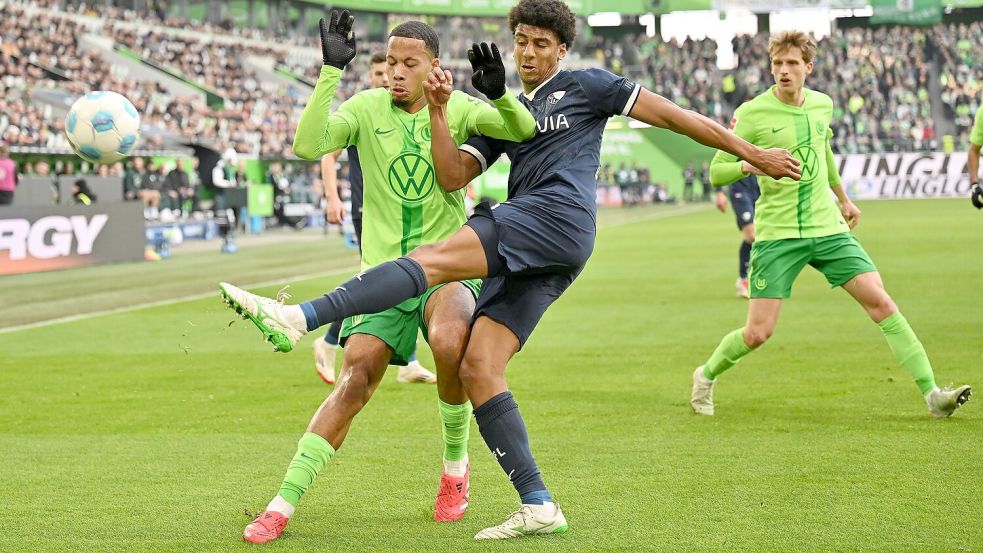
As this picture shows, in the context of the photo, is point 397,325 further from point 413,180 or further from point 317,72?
point 317,72

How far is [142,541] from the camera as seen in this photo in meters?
4.66

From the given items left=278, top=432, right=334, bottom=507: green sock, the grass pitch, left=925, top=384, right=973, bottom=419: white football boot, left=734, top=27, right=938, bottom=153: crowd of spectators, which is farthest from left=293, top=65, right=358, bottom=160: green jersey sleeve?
left=734, top=27, right=938, bottom=153: crowd of spectators

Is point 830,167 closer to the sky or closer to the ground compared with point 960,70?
closer to the ground

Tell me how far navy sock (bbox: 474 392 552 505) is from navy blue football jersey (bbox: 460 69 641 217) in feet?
2.85

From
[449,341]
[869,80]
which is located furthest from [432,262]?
[869,80]

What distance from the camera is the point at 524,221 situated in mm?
4664

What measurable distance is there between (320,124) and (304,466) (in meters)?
1.40

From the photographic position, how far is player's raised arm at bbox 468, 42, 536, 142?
450 cm

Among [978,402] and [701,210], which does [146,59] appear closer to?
[701,210]

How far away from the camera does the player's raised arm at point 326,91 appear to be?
4.74 m

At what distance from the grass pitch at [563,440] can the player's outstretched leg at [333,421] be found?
0.60 feet

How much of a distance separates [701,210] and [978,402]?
34.8 metres

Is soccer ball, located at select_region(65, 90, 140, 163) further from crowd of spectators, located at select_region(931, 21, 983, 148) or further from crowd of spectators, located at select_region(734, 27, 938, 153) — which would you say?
crowd of spectators, located at select_region(931, 21, 983, 148)

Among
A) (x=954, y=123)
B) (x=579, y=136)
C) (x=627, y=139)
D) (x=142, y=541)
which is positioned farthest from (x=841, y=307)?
(x=954, y=123)
